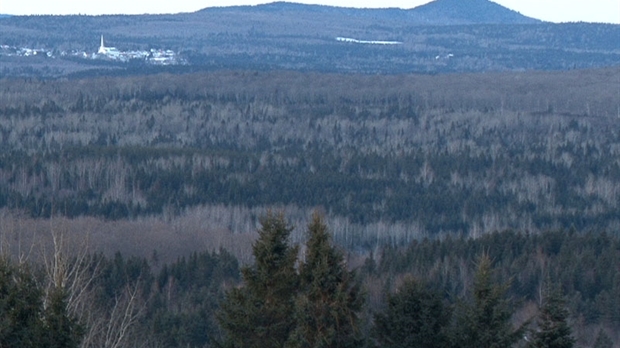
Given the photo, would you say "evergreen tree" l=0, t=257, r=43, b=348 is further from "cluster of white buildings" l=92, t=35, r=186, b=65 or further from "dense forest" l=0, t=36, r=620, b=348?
"cluster of white buildings" l=92, t=35, r=186, b=65

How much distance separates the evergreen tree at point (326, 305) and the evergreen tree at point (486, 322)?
184 cm

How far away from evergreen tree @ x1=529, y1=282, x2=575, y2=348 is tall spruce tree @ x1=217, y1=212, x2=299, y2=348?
142 inches

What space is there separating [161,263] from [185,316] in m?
15.0

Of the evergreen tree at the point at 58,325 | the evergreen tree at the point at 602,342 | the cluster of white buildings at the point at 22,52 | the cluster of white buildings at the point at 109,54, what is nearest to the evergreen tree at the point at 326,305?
the evergreen tree at the point at 58,325

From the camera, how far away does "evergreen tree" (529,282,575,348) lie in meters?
17.4

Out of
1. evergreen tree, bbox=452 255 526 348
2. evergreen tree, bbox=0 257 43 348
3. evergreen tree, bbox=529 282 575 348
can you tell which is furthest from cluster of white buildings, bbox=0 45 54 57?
evergreen tree, bbox=529 282 575 348

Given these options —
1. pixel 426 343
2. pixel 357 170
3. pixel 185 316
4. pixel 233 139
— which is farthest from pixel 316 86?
pixel 426 343

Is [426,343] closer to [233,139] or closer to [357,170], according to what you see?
[357,170]

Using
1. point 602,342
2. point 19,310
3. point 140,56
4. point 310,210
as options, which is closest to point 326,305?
point 19,310

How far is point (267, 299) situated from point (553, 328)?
13.9 feet

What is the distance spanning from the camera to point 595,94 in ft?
366

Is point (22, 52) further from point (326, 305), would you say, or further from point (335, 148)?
point (326, 305)

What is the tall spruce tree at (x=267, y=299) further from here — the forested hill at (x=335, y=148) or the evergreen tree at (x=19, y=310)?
the forested hill at (x=335, y=148)

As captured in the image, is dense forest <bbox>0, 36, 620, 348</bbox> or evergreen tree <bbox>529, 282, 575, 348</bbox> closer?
evergreen tree <bbox>529, 282, 575, 348</bbox>
